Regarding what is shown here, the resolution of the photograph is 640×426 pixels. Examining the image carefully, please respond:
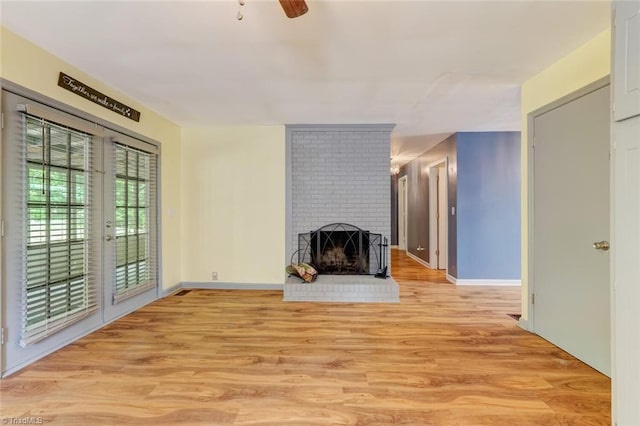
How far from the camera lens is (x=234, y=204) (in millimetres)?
4352

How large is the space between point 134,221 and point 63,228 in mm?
952

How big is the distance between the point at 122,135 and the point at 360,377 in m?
3.21

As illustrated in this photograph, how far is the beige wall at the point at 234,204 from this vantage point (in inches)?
170

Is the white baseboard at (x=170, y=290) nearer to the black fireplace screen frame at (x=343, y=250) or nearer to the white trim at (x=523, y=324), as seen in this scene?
the black fireplace screen frame at (x=343, y=250)

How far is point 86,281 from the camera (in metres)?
2.73

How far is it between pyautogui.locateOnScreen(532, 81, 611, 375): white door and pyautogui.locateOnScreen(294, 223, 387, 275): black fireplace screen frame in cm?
189

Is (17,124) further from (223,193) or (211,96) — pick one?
(223,193)

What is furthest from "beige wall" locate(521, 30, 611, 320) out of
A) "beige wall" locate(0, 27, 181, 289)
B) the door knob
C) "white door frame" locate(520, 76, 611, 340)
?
"beige wall" locate(0, 27, 181, 289)

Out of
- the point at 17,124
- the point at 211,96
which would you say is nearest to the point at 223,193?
the point at 211,96

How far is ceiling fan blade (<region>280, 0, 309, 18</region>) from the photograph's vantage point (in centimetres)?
149

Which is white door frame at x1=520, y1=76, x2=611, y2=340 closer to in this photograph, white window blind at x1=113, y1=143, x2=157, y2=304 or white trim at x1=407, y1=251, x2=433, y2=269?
white trim at x1=407, y1=251, x2=433, y2=269

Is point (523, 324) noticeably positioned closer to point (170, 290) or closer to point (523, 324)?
point (523, 324)

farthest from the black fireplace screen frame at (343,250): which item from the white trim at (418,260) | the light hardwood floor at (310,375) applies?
the white trim at (418,260)

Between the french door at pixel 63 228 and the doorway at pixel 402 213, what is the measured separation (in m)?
6.04
